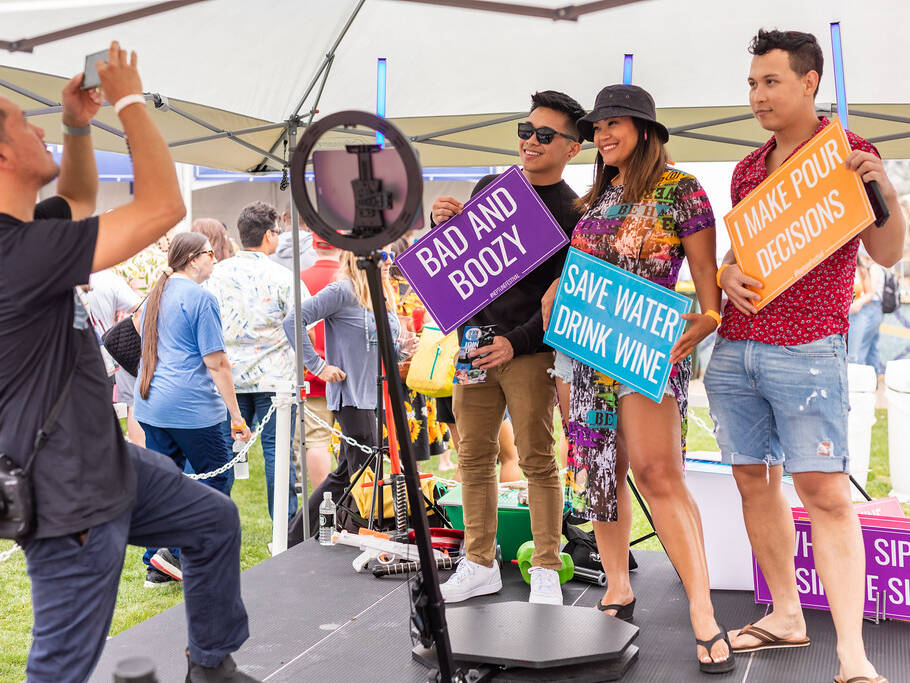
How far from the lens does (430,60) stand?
4.41m

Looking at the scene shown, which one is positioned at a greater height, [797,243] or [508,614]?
[797,243]

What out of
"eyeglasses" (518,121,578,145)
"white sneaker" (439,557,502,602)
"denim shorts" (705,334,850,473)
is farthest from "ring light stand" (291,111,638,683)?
"eyeglasses" (518,121,578,145)

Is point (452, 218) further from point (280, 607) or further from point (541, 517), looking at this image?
point (280, 607)

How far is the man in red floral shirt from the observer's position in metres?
2.56

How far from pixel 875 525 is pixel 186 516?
2337 millimetres

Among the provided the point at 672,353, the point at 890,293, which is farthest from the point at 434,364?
the point at 890,293

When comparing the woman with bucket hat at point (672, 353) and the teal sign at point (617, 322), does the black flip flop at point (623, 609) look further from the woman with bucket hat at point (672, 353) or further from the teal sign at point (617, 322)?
the teal sign at point (617, 322)

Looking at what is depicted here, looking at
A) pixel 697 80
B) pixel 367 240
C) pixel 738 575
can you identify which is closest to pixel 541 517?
pixel 738 575

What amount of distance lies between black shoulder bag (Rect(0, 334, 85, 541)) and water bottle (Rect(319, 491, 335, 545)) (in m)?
2.48

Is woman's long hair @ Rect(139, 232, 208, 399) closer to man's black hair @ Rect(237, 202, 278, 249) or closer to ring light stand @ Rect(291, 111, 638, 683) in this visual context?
man's black hair @ Rect(237, 202, 278, 249)

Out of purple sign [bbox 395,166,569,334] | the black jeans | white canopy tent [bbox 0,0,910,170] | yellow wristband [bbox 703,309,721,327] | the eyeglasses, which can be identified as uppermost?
white canopy tent [bbox 0,0,910,170]

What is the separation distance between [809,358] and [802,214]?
0.41 m

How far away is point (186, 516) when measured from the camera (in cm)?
228

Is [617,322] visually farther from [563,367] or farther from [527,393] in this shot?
[527,393]
